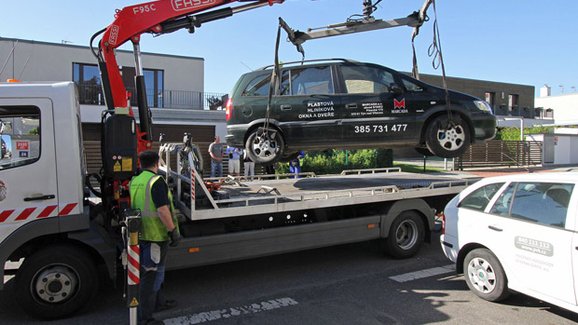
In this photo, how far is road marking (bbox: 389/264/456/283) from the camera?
18.5ft

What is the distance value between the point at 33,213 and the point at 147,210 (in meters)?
1.14

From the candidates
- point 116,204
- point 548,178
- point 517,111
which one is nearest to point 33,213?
point 116,204

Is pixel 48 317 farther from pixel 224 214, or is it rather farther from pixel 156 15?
pixel 156 15

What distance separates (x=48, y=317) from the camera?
14.2ft

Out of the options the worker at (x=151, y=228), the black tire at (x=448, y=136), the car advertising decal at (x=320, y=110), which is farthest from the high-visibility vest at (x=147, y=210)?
the black tire at (x=448, y=136)

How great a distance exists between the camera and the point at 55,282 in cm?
433

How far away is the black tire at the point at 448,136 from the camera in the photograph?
7.10 meters

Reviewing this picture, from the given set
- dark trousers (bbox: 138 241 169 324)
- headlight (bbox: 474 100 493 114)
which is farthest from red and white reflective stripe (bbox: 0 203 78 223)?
headlight (bbox: 474 100 493 114)

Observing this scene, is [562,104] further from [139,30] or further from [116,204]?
[116,204]

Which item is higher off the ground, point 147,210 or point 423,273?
point 147,210

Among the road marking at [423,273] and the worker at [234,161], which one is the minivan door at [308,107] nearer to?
the road marking at [423,273]

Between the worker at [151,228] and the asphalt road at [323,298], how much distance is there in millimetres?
340

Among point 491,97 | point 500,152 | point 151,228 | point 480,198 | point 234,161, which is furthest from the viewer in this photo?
point 491,97

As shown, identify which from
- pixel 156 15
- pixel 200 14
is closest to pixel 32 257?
pixel 156 15
